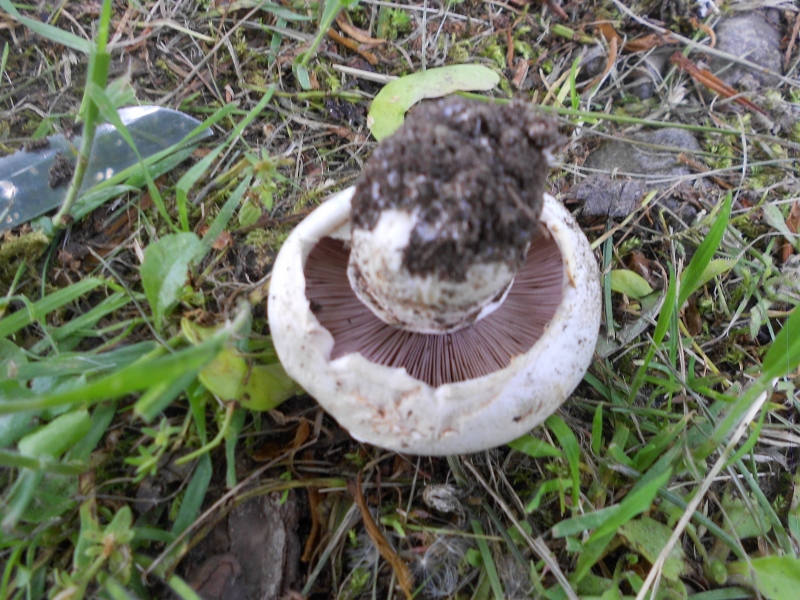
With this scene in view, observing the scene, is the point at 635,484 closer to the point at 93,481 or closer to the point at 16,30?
the point at 93,481

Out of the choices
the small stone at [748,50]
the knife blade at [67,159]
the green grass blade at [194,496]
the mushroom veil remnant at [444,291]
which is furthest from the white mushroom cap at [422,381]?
the small stone at [748,50]

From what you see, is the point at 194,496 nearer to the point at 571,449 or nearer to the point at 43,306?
the point at 43,306

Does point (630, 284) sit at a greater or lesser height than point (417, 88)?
lesser

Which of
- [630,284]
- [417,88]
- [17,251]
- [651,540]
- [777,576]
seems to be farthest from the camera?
[417,88]

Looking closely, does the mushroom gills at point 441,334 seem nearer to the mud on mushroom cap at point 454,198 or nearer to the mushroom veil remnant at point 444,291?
the mushroom veil remnant at point 444,291

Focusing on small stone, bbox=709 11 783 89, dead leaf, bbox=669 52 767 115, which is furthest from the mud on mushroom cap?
small stone, bbox=709 11 783 89

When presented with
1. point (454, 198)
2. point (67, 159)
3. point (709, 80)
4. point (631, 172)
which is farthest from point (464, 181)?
point (709, 80)

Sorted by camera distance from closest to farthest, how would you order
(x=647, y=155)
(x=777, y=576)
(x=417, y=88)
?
(x=777, y=576) → (x=417, y=88) → (x=647, y=155)

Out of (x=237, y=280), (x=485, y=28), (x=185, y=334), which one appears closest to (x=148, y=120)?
Result: (x=237, y=280)
